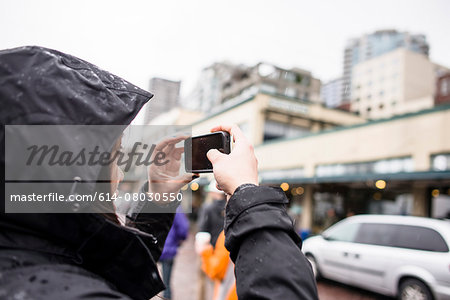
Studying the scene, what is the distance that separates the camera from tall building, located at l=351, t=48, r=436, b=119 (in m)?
37.1

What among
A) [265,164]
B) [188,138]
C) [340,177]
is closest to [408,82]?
[265,164]

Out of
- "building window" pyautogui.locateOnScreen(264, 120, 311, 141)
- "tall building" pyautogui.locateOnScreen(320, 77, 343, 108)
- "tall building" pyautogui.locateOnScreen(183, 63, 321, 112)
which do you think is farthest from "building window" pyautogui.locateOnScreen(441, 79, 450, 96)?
"tall building" pyautogui.locateOnScreen(320, 77, 343, 108)

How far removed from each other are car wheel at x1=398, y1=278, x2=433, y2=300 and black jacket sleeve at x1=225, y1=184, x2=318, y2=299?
636cm

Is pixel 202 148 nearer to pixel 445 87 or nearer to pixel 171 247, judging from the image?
pixel 171 247

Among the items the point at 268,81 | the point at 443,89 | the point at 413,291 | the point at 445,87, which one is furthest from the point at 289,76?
the point at 413,291

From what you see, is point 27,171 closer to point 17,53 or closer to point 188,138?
point 17,53

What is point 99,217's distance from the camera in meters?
0.82

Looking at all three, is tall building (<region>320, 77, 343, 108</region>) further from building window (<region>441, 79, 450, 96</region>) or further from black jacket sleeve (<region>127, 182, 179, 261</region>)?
black jacket sleeve (<region>127, 182, 179, 261</region>)

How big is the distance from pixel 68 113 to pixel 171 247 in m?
4.34

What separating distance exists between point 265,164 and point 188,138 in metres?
17.7

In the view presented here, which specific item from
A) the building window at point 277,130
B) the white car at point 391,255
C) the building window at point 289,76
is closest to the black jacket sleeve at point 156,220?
the white car at point 391,255

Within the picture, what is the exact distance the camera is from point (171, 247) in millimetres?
4758

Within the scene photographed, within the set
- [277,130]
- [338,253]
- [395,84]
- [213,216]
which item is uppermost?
[395,84]

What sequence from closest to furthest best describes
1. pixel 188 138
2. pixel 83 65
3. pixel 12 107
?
pixel 12 107
pixel 83 65
pixel 188 138
